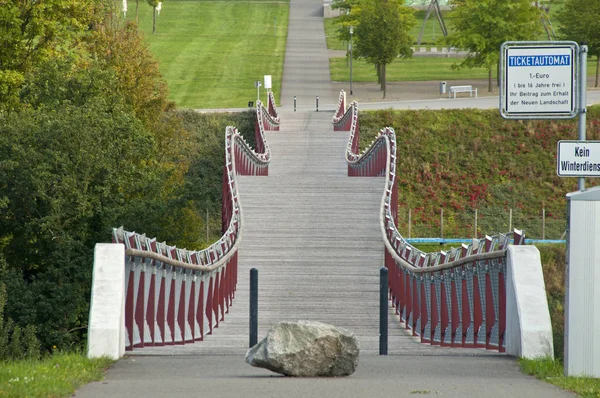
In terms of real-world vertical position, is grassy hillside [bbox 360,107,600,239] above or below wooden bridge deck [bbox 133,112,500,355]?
above

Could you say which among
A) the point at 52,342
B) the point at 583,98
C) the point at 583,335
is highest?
the point at 583,98

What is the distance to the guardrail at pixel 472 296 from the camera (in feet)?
43.8

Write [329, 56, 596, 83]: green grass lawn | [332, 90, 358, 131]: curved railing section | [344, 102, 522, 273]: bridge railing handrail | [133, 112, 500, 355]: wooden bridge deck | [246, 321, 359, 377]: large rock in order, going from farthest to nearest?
1. [329, 56, 596, 83]: green grass lawn
2. [332, 90, 358, 131]: curved railing section
3. [133, 112, 500, 355]: wooden bridge deck
4. [344, 102, 522, 273]: bridge railing handrail
5. [246, 321, 359, 377]: large rock

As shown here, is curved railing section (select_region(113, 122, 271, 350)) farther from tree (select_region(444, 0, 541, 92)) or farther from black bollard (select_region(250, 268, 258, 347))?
tree (select_region(444, 0, 541, 92))

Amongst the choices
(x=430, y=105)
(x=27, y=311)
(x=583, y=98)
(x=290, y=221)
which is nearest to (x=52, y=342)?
(x=27, y=311)

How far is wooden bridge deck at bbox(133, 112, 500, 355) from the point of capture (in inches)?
808

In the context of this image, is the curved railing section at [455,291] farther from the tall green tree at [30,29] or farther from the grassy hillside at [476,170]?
the grassy hillside at [476,170]

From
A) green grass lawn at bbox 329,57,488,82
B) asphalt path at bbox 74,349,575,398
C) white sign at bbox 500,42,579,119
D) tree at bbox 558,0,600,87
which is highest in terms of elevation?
tree at bbox 558,0,600,87

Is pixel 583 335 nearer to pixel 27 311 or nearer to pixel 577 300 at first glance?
pixel 577 300

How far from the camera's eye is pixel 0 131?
101ft

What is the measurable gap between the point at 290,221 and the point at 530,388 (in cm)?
1927

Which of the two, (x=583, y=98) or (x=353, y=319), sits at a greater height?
(x=583, y=98)

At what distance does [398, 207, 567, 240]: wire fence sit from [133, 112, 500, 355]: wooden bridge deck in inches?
280

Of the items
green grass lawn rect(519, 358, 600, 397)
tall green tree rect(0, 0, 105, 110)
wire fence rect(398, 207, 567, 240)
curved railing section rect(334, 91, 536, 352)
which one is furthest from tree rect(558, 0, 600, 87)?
green grass lawn rect(519, 358, 600, 397)
